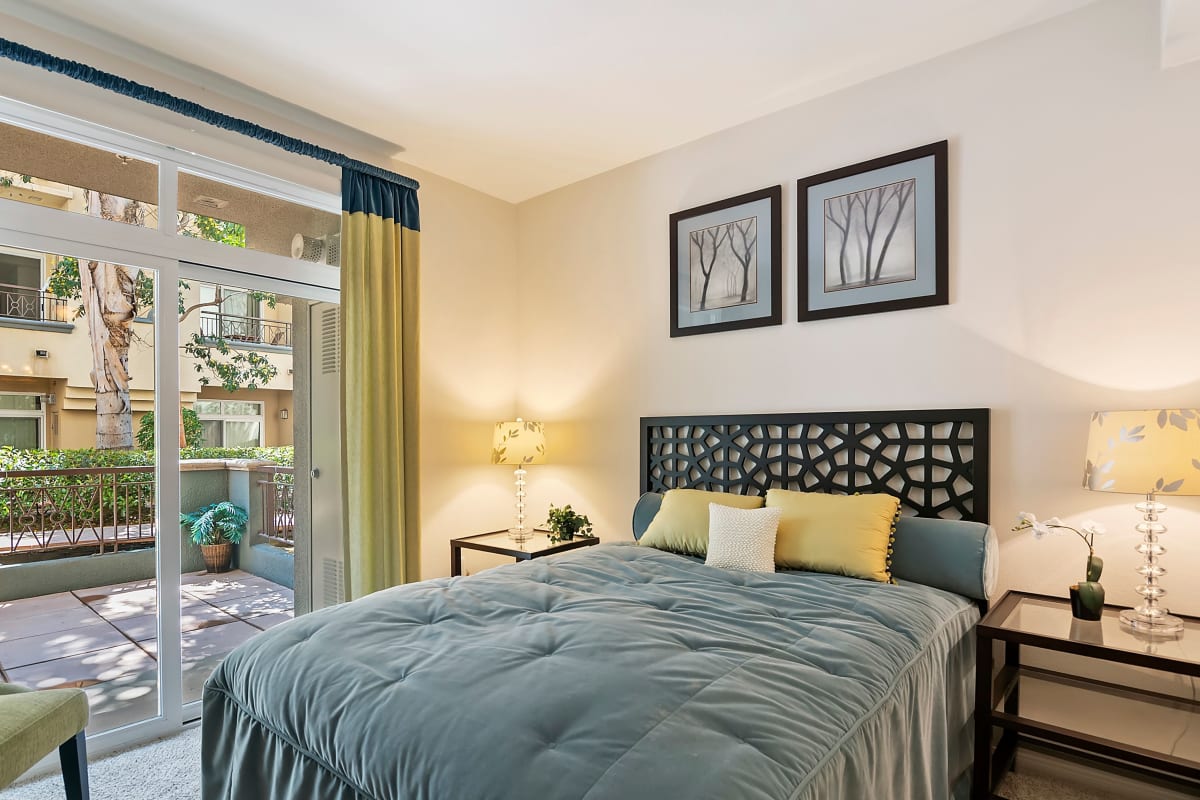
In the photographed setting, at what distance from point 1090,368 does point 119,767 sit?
3.64 meters

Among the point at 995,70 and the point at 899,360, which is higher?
the point at 995,70

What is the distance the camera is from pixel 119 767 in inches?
90.6

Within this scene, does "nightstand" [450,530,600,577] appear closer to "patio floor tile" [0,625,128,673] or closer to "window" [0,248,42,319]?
"patio floor tile" [0,625,128,673]

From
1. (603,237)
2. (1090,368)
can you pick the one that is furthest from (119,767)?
(1090,368)

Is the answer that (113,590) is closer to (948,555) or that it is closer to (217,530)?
(217,530)

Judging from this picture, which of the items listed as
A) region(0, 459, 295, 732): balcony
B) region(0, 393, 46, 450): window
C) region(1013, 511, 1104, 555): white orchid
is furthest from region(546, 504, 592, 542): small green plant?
region(0, 393, 46, 450): window

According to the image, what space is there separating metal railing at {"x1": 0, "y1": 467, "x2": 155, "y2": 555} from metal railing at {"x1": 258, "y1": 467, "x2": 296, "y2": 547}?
1.63 feet

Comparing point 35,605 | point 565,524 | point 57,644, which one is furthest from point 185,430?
point 565,524

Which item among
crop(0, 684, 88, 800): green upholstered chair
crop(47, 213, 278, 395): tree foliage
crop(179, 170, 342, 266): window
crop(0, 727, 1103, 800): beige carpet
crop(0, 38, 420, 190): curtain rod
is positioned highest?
crop(0, 38, 420, 190): curtain rod

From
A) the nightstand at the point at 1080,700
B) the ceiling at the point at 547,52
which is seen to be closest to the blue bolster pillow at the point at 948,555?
the nightstand at the point at 1080,700

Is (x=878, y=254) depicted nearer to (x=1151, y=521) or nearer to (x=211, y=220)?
(x=1151, y=521)

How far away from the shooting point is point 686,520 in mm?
2773

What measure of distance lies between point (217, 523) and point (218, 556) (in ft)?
0.48

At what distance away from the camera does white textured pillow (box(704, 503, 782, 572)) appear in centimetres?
240
